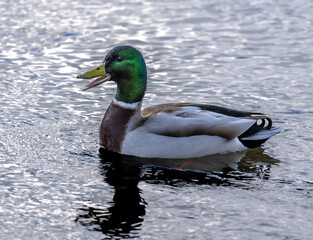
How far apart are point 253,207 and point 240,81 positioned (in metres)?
3.69

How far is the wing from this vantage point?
7410mm

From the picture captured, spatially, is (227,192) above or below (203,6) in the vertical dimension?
below

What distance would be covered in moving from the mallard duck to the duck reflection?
4.4 inches

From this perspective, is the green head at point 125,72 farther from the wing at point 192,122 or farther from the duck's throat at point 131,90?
the wing at point 192,122

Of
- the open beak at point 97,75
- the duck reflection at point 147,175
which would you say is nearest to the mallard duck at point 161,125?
the open beak at point 97,75

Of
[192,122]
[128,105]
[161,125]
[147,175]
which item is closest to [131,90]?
[128,105]

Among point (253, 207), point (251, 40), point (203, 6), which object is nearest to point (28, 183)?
point (253, 207)

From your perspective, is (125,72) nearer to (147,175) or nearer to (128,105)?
(128,105)

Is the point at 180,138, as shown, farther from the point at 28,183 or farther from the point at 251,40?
the point at 251,40

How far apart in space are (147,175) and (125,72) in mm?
1281

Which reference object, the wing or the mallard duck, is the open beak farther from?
the wing

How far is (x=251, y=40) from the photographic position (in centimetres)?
1134

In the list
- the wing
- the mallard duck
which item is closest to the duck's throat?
the mallard duck

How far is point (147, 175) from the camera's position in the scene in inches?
281
